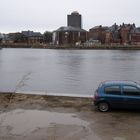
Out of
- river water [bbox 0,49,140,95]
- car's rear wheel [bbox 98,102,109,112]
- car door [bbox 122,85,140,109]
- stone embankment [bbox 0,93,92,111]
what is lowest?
river water [bbox 0,49,140,95]

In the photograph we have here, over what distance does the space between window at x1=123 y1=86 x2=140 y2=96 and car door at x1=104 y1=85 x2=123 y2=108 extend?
0.82 ft

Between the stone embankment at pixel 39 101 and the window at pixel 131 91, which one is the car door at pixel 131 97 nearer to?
the window at pixel 131 91

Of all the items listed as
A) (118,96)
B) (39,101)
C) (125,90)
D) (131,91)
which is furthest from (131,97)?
(39,101)

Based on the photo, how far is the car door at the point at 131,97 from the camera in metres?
14.2

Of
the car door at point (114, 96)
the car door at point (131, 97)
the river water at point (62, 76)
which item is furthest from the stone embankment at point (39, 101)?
the river water at point (62, 76)

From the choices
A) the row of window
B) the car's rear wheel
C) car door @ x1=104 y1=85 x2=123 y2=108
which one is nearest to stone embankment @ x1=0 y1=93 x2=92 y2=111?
the car's rear wheel

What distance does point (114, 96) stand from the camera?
47.3 ft

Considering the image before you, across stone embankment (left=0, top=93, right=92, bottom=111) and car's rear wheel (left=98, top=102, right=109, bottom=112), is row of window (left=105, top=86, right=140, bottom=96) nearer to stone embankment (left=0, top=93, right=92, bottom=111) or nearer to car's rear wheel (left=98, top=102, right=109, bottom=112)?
car's rear wheel (left=98, top=102, right=109, bottom=112)

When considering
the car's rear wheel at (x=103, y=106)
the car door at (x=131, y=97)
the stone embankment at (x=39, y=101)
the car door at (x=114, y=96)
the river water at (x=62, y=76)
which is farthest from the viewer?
the river water at (x=62, y=76)

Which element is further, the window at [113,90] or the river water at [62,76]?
the river water at [62,76]

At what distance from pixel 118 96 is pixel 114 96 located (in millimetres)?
169

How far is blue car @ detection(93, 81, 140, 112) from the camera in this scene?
1427 cm

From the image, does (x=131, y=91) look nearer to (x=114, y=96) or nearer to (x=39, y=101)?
(x=114, y=96)

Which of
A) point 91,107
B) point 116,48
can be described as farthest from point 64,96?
point 116,48
